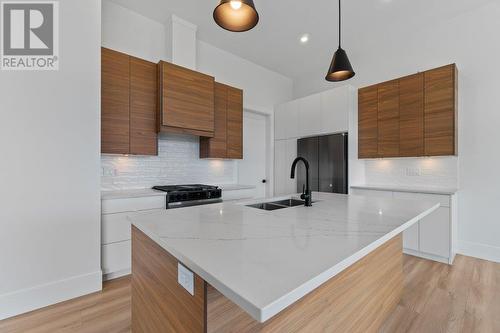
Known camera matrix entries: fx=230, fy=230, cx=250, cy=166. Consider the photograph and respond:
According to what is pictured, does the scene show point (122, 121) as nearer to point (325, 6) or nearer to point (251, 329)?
point (251, 329)

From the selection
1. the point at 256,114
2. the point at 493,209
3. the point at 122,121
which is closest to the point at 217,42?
the point at 256,114

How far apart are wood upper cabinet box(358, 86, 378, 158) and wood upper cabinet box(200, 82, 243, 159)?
1.96 metres

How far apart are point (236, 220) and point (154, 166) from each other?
92.4 inches

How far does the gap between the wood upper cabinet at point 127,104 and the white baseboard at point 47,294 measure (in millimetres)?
1270

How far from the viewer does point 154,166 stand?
10.5 ft

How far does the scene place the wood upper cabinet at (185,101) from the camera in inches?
112

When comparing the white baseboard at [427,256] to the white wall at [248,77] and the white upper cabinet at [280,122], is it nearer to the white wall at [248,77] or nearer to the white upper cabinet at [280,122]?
the white upper cabinet at [280,122]

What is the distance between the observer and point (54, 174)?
1986mm

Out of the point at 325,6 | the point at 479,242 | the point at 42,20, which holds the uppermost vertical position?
the point at 325,6

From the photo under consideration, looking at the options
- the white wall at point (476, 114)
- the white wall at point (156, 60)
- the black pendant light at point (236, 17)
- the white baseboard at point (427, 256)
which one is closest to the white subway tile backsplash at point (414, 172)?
the white wall at point (476, 114)

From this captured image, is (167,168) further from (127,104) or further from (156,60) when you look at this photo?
(156,60)

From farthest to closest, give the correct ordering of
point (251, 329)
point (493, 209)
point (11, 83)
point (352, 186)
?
1. point (352, 186)
2. point (493, 209)
3. point (11, 83)
4. point (251, 329)

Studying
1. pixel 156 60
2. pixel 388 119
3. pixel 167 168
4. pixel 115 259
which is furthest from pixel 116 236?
pixel 388 119

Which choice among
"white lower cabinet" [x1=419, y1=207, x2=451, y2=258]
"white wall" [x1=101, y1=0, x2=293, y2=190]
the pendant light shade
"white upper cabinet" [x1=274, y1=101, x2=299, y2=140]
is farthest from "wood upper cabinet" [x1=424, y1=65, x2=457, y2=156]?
"white wall" [x1=101, y1=0, x2=293, y2=190]
